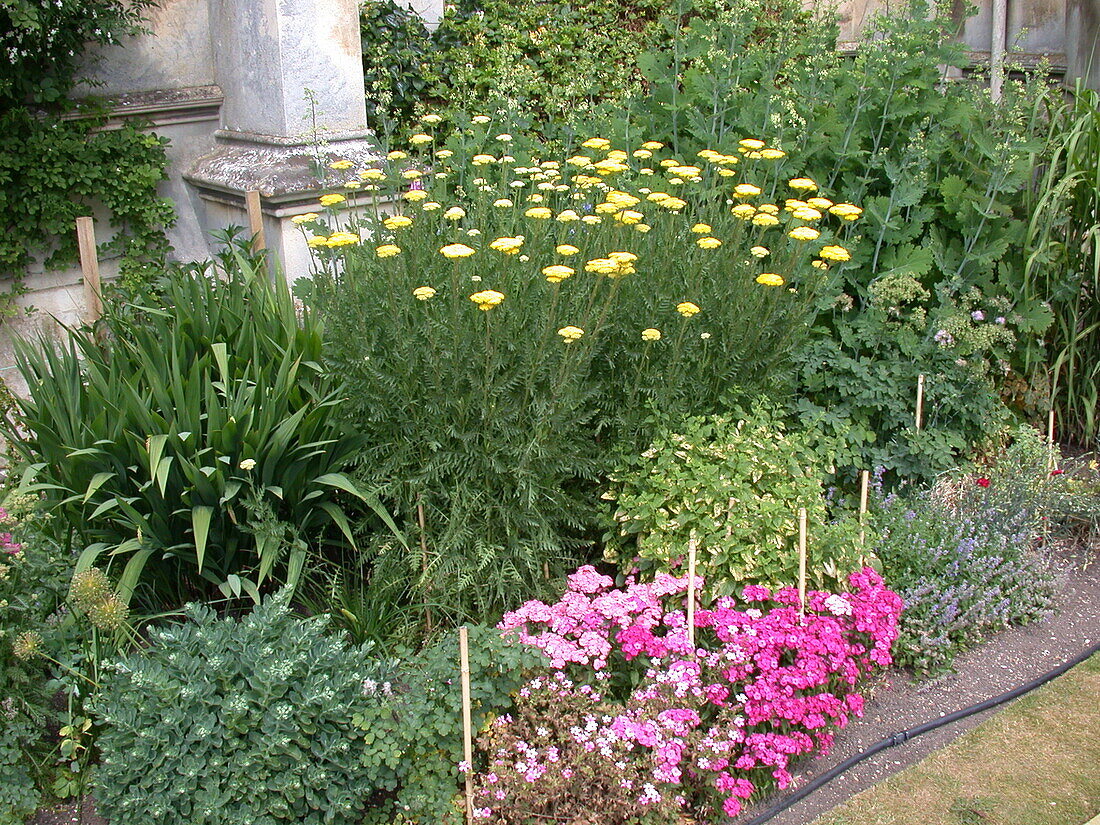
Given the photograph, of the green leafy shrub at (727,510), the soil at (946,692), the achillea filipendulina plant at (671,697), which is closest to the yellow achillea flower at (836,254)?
the green leafy shrub at (727,510)

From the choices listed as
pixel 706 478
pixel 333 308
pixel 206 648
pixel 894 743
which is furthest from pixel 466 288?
pixel 894 743

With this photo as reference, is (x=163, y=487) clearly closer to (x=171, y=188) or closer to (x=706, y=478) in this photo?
(x=706, y=478)

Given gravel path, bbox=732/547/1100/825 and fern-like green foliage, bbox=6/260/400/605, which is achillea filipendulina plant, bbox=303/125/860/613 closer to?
fern-like green foliage, bbox=6/260/400/605

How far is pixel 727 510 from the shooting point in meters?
3.62

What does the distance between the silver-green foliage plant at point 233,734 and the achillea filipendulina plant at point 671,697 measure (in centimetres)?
47

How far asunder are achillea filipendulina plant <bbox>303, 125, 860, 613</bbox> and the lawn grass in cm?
140

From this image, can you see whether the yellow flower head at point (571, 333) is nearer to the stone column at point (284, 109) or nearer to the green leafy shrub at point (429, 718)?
the green leafy shrub at point (429, 718)

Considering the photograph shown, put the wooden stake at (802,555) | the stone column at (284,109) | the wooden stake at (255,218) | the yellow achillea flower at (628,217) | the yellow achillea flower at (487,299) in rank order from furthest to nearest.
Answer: the stone column at (284,109), the wooden stake at (255,218), the yellow achillea flower at (628,217), the wooden stake at (802,555), the yellow achillea flower at (487,299)

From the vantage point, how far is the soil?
317 cm

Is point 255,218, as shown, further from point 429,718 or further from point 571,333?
point 429,718

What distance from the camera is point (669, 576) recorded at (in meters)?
3.46

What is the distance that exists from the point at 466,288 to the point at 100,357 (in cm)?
175

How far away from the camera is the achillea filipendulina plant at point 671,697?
2914 mm

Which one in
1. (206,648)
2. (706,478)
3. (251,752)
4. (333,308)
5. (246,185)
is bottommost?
(251,752)
